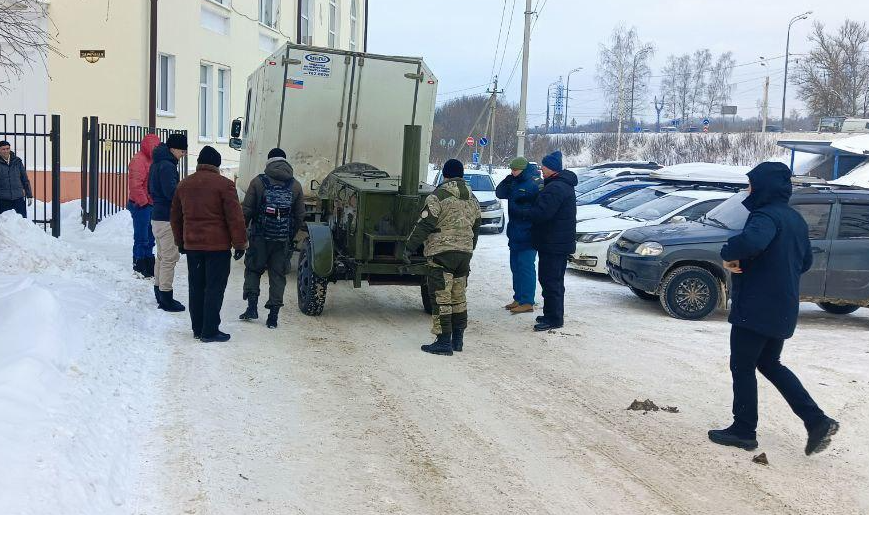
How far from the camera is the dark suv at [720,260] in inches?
425

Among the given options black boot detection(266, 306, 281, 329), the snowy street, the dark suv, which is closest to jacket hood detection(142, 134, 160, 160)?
the snowy street

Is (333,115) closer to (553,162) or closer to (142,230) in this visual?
(142,230)

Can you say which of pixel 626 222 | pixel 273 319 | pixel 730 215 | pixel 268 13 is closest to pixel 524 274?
pixel 730 215

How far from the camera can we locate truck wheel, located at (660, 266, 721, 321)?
439 inches

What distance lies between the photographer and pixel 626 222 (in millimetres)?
15367

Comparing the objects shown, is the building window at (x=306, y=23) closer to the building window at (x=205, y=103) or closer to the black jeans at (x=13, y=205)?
the building window at (x=205, y=103)

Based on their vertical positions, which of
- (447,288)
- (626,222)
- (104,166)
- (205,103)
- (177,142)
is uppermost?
(205,103)

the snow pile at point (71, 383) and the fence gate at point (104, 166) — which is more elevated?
the fence gate at point (104, 166)

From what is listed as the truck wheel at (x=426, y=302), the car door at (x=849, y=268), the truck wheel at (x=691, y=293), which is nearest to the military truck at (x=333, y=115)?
the truck wheel at (x=426, y=302)

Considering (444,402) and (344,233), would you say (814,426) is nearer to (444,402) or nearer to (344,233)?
(444,402)

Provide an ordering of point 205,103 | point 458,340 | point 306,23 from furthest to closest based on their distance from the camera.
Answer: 1. point 306,23
2. point 205,103
3. point 458,340

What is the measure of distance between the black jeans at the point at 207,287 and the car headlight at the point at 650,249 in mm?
5361

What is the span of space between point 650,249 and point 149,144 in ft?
21.3
